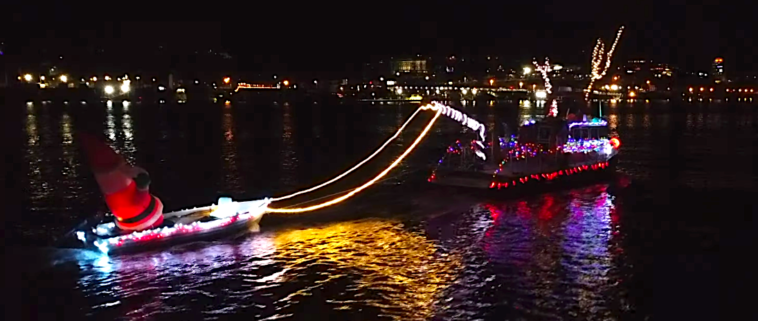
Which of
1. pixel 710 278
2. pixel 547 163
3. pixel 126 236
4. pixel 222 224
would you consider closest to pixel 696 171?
pixel 547 163

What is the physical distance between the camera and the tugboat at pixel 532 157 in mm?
29625

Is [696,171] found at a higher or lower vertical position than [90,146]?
lower

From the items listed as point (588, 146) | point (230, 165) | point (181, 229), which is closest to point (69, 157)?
point (230, 165)

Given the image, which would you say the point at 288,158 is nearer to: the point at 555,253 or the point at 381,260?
the point at 381,260

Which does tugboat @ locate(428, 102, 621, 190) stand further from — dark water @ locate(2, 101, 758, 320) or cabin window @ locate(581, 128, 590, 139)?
dark water @ locate(2, 101, 758, 320)

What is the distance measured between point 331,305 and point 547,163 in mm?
17260

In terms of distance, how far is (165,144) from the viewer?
56.5 meters

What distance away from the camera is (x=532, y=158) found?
3122 centimetres

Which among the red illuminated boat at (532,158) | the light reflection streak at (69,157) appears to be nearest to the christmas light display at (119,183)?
the red illuminated boat at (532,158)

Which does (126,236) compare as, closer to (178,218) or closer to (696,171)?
(178,218)

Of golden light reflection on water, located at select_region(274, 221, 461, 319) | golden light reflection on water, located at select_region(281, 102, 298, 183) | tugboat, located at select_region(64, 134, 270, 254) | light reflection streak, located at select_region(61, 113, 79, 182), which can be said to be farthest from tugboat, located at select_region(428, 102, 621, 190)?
light reflection streak, located at select_region(61, 113, 79, 182)

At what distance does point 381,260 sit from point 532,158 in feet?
43.2

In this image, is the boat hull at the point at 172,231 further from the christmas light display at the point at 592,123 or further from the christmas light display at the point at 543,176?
the christmas light display at the point at 592,123

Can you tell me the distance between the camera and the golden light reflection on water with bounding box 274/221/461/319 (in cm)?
1672
